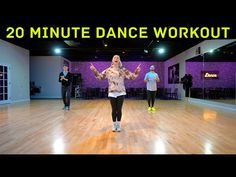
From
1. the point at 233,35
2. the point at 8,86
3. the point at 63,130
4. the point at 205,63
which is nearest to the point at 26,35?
the point at 63,130

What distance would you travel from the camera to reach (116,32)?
4816 millimetres

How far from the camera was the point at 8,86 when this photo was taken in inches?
481

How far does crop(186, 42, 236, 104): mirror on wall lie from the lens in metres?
11.1

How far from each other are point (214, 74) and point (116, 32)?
425 inches

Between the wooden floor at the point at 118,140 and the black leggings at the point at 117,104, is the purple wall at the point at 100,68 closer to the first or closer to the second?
the wooden floor at the point at 118,140

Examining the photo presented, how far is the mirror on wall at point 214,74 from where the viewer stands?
11.1m

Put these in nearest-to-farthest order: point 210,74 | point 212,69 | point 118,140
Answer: point 118,140, point 212,69, point 210,74

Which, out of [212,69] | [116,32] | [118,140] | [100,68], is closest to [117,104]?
[118,140]

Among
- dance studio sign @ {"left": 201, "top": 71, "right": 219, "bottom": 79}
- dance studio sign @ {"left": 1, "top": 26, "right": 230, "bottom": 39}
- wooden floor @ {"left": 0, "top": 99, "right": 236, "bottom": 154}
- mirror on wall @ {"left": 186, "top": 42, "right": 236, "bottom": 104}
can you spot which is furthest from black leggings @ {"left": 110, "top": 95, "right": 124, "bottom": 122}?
dance studio sign @ {"left": 201, "top": 71, "right": 219, "bottom": 79}

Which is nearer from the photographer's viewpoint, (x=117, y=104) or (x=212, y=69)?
(x=117, y=104)

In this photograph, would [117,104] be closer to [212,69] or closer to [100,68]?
[212,69]

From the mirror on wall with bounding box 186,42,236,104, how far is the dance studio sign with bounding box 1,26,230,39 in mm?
5834
